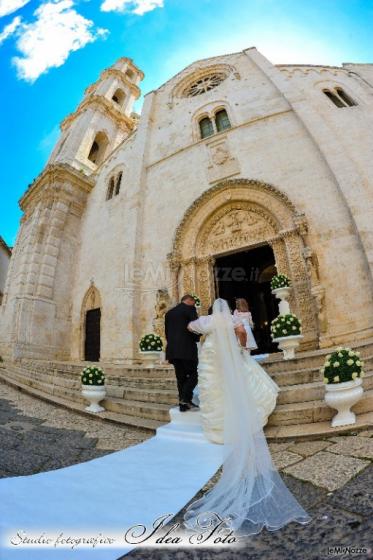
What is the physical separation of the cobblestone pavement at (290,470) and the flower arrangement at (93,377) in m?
0.70

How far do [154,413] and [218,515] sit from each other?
3.37m

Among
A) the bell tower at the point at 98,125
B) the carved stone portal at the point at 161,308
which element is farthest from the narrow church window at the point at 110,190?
the carved stone portal at the point at 161,308

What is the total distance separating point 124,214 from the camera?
1284 cm

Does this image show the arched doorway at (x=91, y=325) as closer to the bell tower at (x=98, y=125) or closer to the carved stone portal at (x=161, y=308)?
the carved stone portal at (x=161, y=308)

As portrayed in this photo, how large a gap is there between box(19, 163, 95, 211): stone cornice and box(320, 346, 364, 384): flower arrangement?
1559 centimetres

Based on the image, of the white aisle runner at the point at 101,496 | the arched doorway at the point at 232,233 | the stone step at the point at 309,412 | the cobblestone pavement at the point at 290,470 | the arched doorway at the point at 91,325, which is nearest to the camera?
the cobblestone pavement at the point at 290,470

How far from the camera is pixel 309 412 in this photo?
12.5 feet

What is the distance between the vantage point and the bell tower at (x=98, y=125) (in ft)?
58.8

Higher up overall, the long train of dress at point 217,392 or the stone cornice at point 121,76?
the stone cornice at point 121,76

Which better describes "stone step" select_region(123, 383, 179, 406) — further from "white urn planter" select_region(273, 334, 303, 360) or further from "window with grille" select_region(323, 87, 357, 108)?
"window with grille" select_region(323, 87, 357, 108)

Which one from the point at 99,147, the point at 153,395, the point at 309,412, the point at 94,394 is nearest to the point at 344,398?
the point at 309,412

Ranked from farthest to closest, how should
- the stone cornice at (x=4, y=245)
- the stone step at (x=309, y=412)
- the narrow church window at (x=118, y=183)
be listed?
the stone cornice at (x=4, y=245)
the narrow church window at (x=118, y=183)
the stone step at (x=309, y=412)

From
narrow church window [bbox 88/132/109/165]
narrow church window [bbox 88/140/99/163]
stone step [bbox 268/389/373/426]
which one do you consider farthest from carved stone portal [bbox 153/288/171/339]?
narrow church window [bbox 88/140/99/163]

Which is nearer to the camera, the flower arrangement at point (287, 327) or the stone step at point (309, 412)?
the stone step at point (309, 412)
